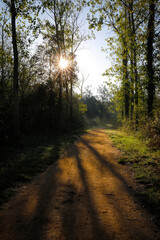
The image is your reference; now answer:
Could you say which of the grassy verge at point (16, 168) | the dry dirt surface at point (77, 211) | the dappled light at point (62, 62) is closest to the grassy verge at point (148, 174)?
the dry dirt surface at point (77, 211)

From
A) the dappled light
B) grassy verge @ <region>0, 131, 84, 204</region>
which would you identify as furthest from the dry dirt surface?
the dappled light

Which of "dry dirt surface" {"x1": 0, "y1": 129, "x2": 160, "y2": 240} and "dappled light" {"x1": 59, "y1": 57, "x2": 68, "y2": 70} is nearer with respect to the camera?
"dry dirt surface" {"x1": 0, "y1": 129, "x2": 160, "y2": 240}

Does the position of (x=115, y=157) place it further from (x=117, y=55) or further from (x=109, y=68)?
(x=117, y=55)

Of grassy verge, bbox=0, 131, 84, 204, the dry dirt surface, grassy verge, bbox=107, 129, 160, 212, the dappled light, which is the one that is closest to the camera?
the dry dirt surface

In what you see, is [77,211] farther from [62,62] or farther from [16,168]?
[62,62]

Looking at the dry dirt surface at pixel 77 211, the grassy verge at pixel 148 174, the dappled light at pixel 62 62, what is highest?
the dappled light at pixel 62 62

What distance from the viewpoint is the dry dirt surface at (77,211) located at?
300 cm

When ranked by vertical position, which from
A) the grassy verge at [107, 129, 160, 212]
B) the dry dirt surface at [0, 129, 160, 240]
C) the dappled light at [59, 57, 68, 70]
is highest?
the dappled light at [59, 57, 68, 70]

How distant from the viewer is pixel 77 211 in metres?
3.73

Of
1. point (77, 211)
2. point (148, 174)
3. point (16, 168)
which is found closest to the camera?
point (77, 211)

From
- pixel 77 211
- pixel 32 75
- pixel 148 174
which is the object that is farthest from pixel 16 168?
pixel 32 75

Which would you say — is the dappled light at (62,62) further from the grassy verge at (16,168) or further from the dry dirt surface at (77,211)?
the dry dirt surface at (77,211)

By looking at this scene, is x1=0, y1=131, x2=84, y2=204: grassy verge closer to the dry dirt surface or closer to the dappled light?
the dry dirt surface

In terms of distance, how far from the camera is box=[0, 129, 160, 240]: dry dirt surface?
300 centimetres
